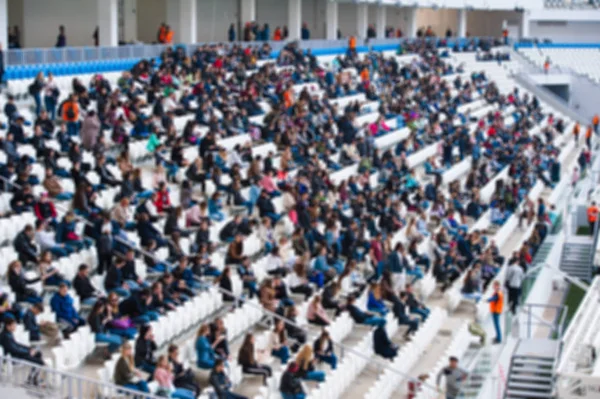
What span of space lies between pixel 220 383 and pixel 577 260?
567 inches

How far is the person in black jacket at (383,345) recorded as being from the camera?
49.4 ft

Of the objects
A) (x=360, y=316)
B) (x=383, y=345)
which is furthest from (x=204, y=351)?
(x=360, y=316)

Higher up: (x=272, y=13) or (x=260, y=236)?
(x=272, y=13)

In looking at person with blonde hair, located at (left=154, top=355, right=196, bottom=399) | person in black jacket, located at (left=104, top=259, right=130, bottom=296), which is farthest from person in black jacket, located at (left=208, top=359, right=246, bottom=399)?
person in black jacket, located at (left=104, top=259, right=130, bottom=296)

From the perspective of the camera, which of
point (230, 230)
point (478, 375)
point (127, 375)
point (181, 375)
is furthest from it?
point (230, 230)

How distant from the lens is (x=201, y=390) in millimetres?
12508

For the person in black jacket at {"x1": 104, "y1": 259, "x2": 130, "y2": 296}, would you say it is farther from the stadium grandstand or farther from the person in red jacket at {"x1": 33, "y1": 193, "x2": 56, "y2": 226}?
the person in red jacket at {"x1": 33, "y1": 193, "x2": 56, "y2": 226}

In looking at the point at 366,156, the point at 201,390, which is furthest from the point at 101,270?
the point at 366,156

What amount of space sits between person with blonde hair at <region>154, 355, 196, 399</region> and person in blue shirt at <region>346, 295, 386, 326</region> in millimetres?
4631

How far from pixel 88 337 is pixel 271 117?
1297 cm

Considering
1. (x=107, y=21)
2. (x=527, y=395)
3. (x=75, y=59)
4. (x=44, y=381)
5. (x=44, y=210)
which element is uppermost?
(x=107, y=21)

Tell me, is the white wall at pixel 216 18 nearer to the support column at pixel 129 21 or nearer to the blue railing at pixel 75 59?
the support column at pixel 129 21

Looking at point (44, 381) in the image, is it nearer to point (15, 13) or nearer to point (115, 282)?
point (115, 282)

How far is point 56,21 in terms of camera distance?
31.4 meters
